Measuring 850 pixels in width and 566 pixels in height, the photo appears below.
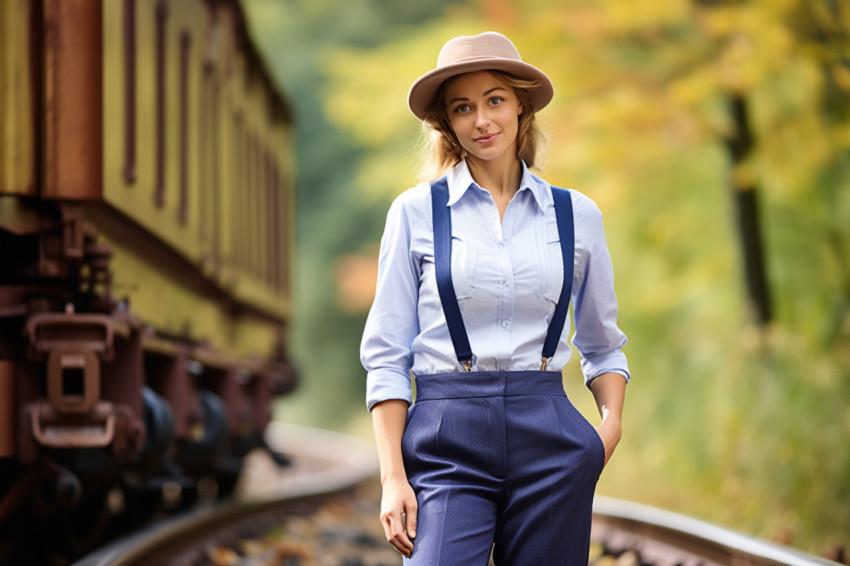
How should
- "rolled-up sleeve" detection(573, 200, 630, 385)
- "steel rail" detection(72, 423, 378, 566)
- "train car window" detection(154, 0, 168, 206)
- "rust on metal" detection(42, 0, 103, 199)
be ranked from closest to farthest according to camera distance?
"rolled-up sleeve" detection(573, 200, 630, 385), "rust on metal" detection(42, 0, 103, 199), "steel rail" detection(72, 423, 378, 566), "train car window" detection(154, 0, 168, 206)

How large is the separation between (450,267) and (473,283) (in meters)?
0.06

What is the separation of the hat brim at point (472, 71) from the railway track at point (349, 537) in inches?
81.6

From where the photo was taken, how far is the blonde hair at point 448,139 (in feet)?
8.41

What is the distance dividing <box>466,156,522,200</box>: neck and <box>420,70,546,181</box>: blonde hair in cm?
5

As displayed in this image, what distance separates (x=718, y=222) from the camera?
39.9 ft

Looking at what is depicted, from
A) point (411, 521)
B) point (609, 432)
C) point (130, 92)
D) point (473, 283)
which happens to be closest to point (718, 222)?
point (130, 92)

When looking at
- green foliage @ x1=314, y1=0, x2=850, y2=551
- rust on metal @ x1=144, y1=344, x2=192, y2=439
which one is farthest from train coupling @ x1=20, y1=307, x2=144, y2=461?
green foliage @ x1=314, y1=0, x2=850, y2=551

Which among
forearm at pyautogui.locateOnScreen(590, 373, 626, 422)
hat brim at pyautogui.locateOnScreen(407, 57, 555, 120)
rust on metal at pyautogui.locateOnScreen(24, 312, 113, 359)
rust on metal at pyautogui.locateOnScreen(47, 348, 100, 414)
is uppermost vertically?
hat brim at pyautogui.locateOnScreen(407, 57, 555, 120)

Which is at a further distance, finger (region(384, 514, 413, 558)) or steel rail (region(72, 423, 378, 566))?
steel rail (region(72, 423, 378, 566))

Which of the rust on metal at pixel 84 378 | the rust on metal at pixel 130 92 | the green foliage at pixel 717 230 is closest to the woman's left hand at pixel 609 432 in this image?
the rust on metal at pixel 84 378

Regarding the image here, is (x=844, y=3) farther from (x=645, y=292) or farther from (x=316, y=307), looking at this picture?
(x=316, y=307)

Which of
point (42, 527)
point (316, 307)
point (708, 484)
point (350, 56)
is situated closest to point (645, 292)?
point (708, 484)

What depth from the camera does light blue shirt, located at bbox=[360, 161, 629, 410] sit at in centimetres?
234

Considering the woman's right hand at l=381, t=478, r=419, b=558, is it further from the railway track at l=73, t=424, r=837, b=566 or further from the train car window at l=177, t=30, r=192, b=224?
the train car window at l=177, t=30, r=192, b=224
